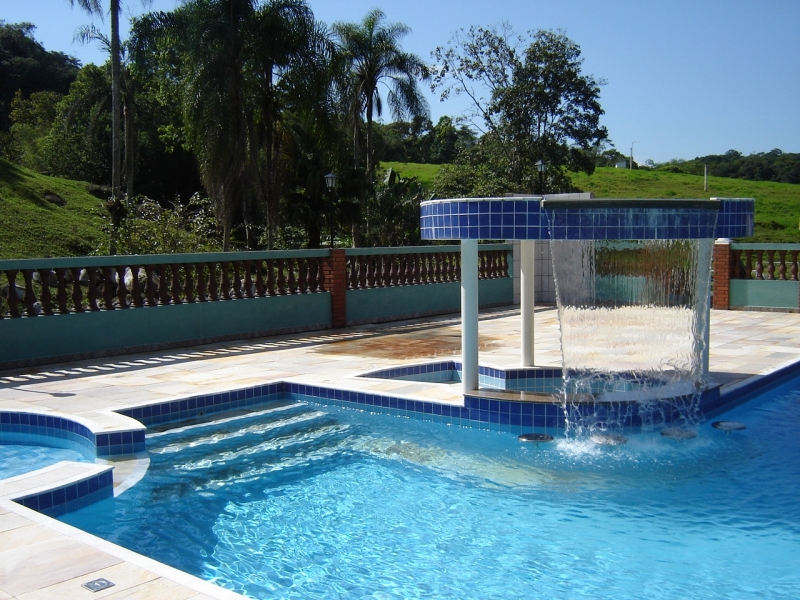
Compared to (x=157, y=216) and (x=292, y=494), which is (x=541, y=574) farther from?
(x=157, y=216)

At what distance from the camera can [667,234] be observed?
6668 mm

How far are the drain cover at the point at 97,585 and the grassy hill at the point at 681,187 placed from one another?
128ft

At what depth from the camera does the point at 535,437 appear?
706 centimetres

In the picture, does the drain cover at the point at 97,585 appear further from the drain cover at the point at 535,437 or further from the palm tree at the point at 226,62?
the palm tree at the point at 226,62

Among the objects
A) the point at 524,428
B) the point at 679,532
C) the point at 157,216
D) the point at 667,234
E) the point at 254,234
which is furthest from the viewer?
the point at 254,234

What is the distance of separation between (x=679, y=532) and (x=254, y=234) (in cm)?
2403

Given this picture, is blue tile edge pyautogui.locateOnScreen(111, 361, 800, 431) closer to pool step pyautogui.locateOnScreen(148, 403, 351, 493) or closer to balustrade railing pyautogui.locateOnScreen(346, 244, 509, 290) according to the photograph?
pool step pyautogui.locateOnScreen(148, 403, 351, 493)

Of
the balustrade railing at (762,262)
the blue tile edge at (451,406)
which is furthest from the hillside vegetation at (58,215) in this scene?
the balustrade railing at (762,262)

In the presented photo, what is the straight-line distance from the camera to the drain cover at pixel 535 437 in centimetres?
700

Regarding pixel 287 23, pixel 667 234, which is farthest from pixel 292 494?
pixel 287 23

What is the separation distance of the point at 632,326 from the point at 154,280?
672 centimetres

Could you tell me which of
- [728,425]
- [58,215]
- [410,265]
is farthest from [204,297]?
[58,215]

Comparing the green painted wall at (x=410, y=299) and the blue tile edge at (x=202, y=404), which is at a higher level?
the green painted wall at (x=410, y=299)

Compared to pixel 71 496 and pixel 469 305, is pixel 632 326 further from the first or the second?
pixel 71 496
